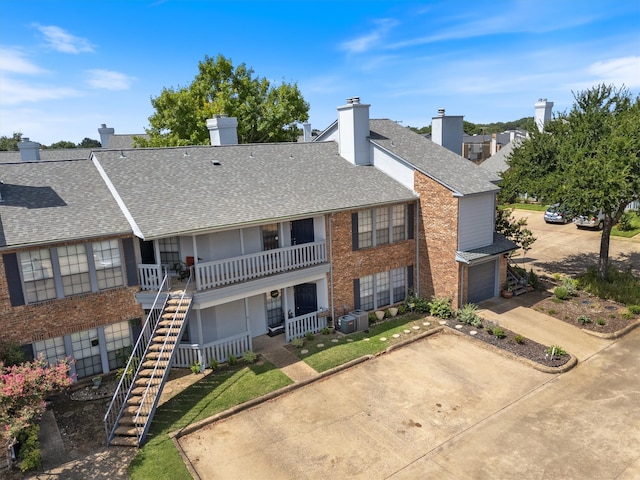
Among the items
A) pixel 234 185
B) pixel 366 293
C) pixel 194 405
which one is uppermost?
pixel 234 185

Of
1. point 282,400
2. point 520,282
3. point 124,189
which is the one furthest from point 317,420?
point 520,282

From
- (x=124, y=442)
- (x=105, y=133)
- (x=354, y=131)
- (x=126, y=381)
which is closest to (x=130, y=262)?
(x=126, y=381)

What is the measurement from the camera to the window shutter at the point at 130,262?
16547 mm

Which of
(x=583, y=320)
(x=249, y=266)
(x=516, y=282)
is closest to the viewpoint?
(x=249, y=266)

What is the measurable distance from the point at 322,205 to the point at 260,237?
3.11 m

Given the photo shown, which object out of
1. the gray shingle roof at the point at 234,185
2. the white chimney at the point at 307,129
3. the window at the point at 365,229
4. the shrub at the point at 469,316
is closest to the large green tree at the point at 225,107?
the white chimney at the point at 307,129

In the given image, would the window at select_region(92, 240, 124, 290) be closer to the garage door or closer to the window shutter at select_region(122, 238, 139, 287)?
the window shutter at select_region(122, 238, 139, 287)

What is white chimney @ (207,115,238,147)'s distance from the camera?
80.3ft

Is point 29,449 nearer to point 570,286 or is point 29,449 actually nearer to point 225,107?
point 570,286

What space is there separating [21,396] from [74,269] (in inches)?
202

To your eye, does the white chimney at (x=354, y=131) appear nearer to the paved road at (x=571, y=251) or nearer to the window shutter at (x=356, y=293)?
the window shutter at (x=356, y=293)

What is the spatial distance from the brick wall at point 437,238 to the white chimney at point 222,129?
10.9 m

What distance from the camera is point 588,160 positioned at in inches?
855

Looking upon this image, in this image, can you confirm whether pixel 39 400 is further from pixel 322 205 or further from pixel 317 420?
pixel 322 205
